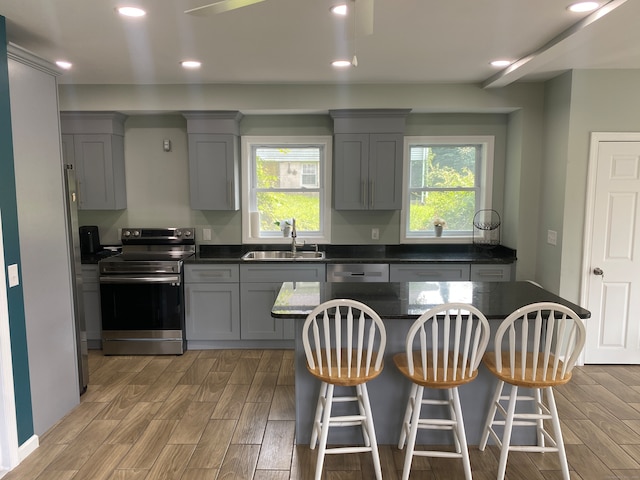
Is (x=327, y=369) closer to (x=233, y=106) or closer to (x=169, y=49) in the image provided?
(x=169, y=49)

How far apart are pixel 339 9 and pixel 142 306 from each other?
2992 mm

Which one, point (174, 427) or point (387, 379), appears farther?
point (174, 427)

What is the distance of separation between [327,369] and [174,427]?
4.08 ft

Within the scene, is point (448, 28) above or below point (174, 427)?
above

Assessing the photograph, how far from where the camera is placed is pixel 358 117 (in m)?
4.14

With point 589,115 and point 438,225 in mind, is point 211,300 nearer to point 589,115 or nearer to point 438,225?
point 438,225

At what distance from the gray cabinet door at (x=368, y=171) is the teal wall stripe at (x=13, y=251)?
261 cm

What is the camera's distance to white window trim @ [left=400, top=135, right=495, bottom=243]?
14.6 ft

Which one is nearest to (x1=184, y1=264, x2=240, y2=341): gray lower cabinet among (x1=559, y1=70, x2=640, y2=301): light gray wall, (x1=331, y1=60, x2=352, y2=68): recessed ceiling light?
(x1=331, y1=60, x2=352, y2=68): recessed ceiling light

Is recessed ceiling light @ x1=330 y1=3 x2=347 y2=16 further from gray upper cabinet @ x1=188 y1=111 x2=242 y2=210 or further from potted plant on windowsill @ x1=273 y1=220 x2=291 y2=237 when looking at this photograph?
potted plant on windowsill @ x1=273 y1=220 x2=291 y2=237

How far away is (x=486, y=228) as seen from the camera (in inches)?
179

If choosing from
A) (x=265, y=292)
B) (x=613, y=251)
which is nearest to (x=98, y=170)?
(x=265, y=292)

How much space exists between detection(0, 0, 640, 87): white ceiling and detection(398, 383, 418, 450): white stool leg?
1.86 metres

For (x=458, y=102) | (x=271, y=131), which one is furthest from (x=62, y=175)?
(x=458, y=102)
